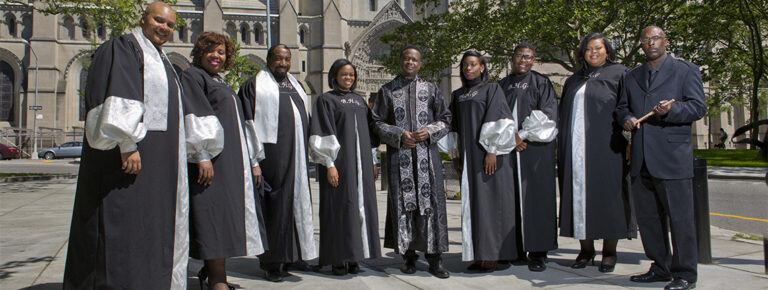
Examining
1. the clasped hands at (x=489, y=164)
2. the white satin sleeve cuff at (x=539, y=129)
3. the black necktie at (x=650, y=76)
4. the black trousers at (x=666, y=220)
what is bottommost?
the black trousers at (x=666, y=220)

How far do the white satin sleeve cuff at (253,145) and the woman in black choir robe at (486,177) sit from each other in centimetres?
180

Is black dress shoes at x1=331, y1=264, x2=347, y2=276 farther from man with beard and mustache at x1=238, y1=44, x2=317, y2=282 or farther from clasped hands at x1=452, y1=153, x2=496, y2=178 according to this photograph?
clasped hands at x1=452, y1=153, x2=496, y2=178

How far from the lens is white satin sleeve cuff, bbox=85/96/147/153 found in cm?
285

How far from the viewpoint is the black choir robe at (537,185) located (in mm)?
4562

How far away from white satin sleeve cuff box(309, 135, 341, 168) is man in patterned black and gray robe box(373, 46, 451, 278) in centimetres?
46

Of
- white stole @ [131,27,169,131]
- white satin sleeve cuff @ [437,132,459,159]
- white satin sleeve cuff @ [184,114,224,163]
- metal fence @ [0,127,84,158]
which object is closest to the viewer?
white stole @ [131,27,169,131]

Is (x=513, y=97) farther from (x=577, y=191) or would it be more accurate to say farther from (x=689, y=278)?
(x=689, y=278)

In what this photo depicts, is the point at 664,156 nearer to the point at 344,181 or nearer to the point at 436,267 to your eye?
the point at 436,267

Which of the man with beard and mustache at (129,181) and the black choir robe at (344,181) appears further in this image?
the black choir robe at (344,181)

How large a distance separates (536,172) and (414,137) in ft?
3.92

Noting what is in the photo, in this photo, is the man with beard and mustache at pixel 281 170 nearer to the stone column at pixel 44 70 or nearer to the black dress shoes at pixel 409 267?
the black dress shoes at pixel 409 267

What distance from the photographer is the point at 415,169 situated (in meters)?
4.55

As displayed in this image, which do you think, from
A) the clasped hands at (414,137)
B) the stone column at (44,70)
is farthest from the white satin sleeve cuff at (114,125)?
the stone column at (44,70)

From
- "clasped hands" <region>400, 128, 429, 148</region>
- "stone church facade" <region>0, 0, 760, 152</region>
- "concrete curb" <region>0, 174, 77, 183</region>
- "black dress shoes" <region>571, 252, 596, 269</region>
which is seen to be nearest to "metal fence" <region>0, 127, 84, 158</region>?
"stone church facade" <region>0, 0, 760, 152</region>
